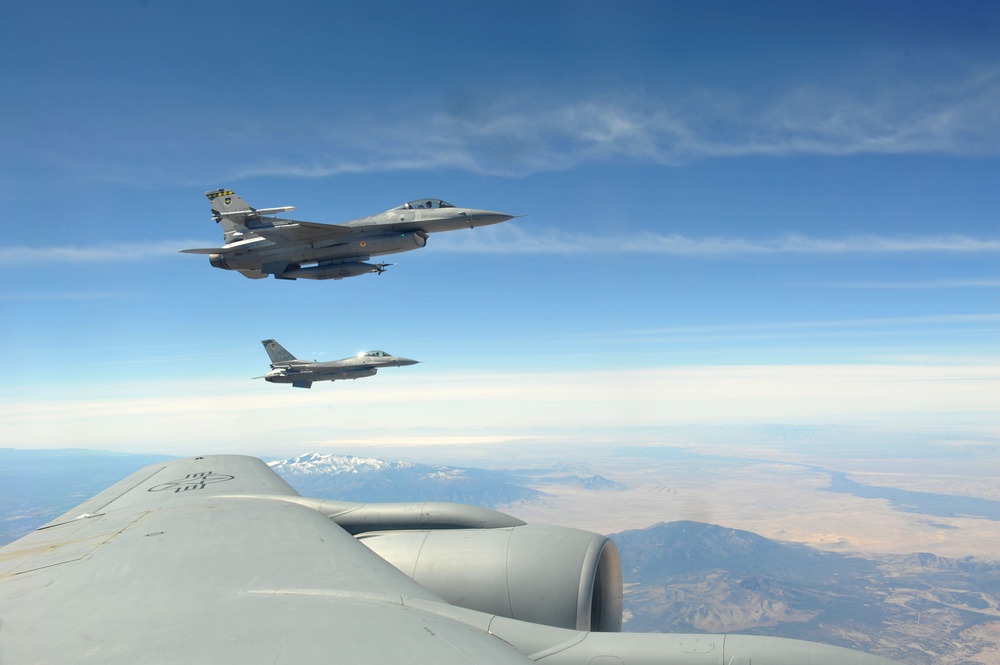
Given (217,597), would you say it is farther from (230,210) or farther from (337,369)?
(337,369)

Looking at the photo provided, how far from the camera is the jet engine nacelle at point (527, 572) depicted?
18.4 ft

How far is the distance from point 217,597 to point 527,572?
10.2ft

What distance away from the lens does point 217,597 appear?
391 cm

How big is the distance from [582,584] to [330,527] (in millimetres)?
2922

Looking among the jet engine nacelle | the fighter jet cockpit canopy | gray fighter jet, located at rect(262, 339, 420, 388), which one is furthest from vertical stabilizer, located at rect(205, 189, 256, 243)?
the jet engine nacelle

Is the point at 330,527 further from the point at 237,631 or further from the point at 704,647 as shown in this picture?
the point at 704,647

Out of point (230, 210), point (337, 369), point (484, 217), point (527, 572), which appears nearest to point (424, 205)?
point (484, 217)

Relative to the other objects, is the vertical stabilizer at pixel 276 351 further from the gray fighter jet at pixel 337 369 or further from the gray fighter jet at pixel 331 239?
the gray fighter jet at pixel 331 239

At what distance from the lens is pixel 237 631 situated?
10.6 ft

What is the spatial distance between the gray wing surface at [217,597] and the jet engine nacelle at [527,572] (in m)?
1.18

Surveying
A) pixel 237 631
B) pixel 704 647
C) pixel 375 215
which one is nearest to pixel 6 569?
pixel 237 631

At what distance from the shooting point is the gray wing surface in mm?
3018

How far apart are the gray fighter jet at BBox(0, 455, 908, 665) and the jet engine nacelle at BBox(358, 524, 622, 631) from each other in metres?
0.02

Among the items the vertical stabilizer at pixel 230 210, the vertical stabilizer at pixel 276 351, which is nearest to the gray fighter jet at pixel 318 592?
the vertical stabilizer at pixel 230 210
